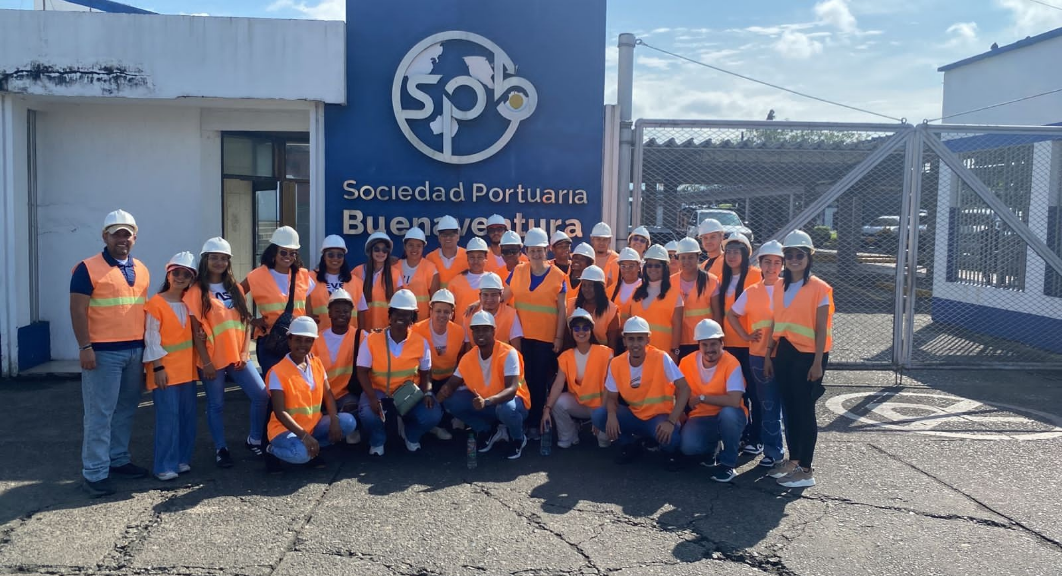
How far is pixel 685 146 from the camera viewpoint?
803 cm

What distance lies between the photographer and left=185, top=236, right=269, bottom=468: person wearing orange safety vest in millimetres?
5227

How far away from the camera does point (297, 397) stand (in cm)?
527

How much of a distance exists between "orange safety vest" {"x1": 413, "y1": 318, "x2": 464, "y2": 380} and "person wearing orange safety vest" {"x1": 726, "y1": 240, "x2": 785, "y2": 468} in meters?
2.13

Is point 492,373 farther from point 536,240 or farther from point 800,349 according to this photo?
point 800,349

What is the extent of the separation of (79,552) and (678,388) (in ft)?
12.1

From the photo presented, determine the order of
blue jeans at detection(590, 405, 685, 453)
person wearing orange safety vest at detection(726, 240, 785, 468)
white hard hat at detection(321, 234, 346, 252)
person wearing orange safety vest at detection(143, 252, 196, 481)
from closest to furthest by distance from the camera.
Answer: person wearing orange safety vest at detection(143, 252, 196, 481), person wearing orange safety vest at detection(726, 240, 785, 468), blue jeans at detection(590, 405, 685, 453), white hard hat at detection(321, 234, 346, 252)

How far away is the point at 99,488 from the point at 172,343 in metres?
0.97

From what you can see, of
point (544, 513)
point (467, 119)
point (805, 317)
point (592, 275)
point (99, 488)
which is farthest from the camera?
point (467, 119)

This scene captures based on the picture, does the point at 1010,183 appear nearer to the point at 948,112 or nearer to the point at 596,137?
the point at 948,112

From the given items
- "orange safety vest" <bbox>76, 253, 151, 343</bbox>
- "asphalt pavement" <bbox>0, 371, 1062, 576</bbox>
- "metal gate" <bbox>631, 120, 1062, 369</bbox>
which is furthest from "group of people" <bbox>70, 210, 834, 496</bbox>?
"metal gate" <bbox>631, 120, 1062, 369</bbox>

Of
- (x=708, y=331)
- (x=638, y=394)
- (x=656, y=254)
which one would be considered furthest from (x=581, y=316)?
(x=708, y=331)

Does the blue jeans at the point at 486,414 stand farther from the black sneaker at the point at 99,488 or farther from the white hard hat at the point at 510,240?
the black sneaker at the point at 99,488

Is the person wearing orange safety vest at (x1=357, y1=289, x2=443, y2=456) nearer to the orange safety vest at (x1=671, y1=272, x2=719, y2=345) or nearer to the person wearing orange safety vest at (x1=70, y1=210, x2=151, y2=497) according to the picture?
the person wearing orange safety vest at (x1=70, y1=210, x2=151, y2=497)

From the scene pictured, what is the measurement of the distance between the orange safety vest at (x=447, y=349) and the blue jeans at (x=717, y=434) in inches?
74.0
